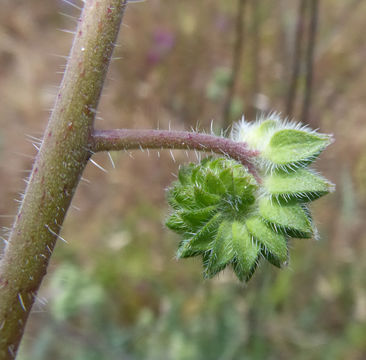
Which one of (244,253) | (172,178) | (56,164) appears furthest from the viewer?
(172,178)

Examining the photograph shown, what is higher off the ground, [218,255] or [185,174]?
[185,174]

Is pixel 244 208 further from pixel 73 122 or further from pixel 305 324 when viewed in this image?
pixel 305 324

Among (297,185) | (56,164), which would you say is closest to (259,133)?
(297,185)

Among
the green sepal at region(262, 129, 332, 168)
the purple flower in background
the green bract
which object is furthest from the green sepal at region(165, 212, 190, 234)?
the purple flower in background

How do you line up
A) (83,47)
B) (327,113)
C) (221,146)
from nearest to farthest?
(83,47) < (221,146) < (327,113)

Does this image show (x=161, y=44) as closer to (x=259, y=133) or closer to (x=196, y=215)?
(x=259, y=133)

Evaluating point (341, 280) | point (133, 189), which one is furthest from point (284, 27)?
point (341, 280)

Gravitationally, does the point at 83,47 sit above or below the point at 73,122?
above
